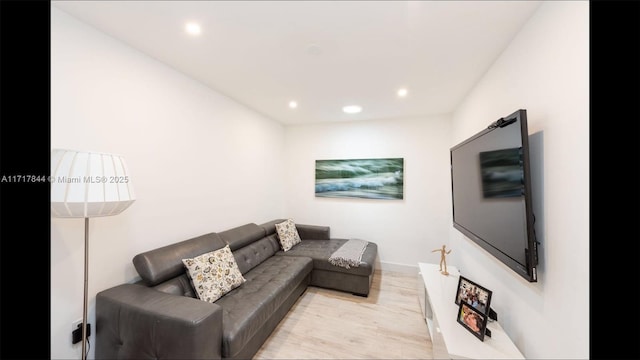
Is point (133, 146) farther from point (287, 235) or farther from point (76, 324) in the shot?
point (287, 235)

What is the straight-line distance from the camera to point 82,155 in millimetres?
1167

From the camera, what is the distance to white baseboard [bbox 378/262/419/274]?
3549mm

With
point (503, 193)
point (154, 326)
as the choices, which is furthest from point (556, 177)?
point (154, 326)

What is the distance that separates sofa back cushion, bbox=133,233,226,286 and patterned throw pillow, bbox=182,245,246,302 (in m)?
0.07

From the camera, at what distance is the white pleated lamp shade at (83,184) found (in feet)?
3.64

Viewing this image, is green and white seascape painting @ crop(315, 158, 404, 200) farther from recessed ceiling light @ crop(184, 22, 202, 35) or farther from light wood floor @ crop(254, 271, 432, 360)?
recessed ceiling light @ crop(184, 22, 202, 35)

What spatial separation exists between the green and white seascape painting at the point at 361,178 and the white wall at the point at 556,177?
208cm

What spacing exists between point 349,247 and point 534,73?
2708mm

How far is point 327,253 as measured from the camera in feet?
10.4

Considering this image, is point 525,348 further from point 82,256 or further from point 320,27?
point 82,256

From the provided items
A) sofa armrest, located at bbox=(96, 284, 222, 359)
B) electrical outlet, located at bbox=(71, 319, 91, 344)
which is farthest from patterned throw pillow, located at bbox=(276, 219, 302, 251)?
electrical outlet, located at bbox=(71, 319, 91, 344)

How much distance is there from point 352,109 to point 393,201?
160 centimetres

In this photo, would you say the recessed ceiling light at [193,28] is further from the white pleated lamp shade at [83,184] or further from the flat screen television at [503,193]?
the flat screen television at [503,193]
